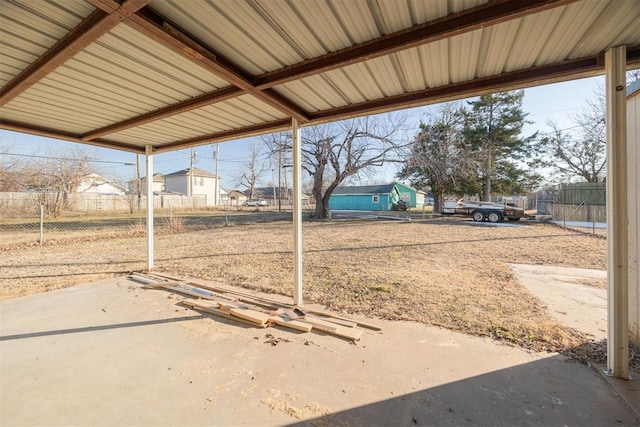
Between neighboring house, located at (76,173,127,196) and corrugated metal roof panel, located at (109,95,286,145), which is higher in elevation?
neighboring house, located at (76,173,127,196)

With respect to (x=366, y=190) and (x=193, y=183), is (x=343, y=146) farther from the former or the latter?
(x=193, y=183)

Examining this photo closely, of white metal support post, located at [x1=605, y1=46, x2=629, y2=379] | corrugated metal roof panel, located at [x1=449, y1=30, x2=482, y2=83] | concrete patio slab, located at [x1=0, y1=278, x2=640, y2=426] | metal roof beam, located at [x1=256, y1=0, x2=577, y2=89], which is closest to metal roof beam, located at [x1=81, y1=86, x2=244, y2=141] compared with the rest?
metal roof beam, located at [x1=256, y1=0, x2=577, y2=89]

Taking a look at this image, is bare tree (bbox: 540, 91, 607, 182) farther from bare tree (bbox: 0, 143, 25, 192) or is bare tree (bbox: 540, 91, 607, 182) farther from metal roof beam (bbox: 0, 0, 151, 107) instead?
bare tree (bbox: 0, 143, 25, 192)

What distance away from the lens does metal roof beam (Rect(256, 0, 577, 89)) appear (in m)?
1.56

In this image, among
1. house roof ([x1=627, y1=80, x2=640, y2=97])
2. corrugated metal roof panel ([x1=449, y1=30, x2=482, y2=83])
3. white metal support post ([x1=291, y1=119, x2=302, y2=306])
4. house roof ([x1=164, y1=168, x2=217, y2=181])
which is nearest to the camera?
corrugated metal roof panel ([x1=449, y1=30, x2=482, y2=83])

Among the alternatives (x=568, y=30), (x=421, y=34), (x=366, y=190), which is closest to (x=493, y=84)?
(x=568, y=30)

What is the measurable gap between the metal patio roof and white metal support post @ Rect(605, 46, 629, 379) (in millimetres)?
195

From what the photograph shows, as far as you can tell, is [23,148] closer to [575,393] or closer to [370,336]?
[370,336]

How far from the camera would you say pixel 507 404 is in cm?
173

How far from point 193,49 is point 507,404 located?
335cm

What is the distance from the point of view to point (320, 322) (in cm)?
287

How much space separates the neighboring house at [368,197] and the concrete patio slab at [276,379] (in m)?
28.1

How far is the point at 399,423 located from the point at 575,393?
131cm

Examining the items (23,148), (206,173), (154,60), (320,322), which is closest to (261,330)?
(320,322)
